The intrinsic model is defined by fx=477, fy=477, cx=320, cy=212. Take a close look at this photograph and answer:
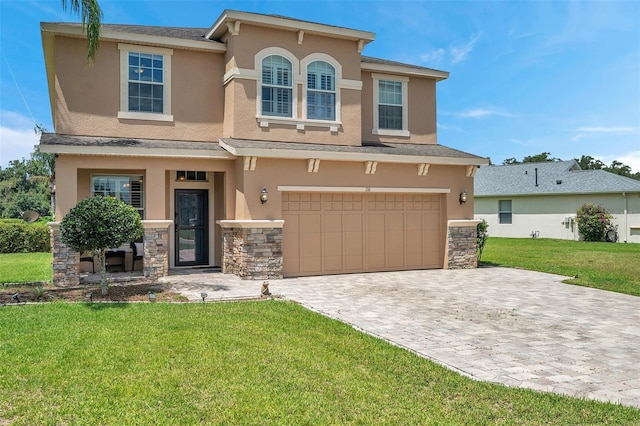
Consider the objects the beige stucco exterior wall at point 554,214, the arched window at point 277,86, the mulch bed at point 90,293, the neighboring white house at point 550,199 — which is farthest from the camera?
the neighboring white house at point 550,199

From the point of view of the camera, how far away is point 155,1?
651 inches

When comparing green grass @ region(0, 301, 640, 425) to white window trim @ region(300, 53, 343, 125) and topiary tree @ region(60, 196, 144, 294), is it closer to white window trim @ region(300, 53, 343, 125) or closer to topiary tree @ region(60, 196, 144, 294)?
topiary tree @ region(60, 196, 144, 294)

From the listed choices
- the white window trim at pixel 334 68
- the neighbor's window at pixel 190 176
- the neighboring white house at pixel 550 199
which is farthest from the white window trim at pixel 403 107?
the neighboring white house at pixel 550 199

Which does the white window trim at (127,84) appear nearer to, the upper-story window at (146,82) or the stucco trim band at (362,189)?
the upper-story window at (146,82)

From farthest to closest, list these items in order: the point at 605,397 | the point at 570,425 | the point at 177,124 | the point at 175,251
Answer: the point at 175,251
the point at 177,124
the point at 605,397
the point at 570,425

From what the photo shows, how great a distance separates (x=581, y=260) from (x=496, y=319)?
11628 millimetres

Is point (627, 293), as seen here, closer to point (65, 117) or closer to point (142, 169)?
point (142, 169)

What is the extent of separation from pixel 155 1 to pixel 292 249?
10413 millimetres

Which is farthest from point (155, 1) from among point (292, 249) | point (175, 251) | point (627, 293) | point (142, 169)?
point (627, 293)

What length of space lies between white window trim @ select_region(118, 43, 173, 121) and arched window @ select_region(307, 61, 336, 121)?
3811mm

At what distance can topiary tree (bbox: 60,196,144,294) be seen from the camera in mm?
9188

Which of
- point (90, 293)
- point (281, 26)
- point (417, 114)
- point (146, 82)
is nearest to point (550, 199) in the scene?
point (417, 114)

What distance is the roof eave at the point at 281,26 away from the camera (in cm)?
1245

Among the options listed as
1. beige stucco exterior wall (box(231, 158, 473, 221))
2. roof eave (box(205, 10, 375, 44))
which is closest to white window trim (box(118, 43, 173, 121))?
roof eave (box(205, 10, 375, 44))
